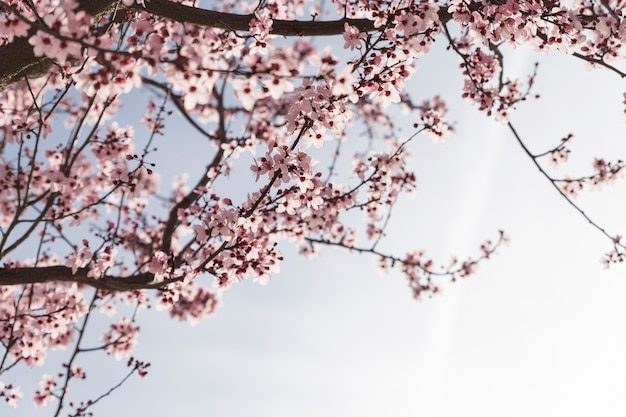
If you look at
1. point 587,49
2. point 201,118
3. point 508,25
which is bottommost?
point 508,25

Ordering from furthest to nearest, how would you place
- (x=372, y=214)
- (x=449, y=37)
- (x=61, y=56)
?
1. (x=372, y=214)
2. (x=449, y=37)
3. (x=61, y=56)

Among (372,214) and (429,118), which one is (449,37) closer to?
(429,118)

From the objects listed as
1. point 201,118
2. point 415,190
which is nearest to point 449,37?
point 415,190

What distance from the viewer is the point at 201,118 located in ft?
A: 33.4

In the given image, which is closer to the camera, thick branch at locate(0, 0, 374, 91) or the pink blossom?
thick branch at locate(0, 0, 374, 91)

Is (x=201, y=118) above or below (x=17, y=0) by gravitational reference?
above

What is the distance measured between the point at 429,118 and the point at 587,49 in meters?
2.13

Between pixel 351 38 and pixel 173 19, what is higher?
pixel 173 19

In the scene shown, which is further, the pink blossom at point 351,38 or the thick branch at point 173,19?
the pink blossom at point 351,38

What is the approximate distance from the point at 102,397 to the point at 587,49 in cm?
692

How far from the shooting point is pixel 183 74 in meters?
2.08

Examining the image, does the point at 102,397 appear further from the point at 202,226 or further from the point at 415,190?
the point at 415,190

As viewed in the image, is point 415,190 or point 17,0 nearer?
point 17,0

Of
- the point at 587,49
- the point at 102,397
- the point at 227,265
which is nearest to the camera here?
the point at 227,265
